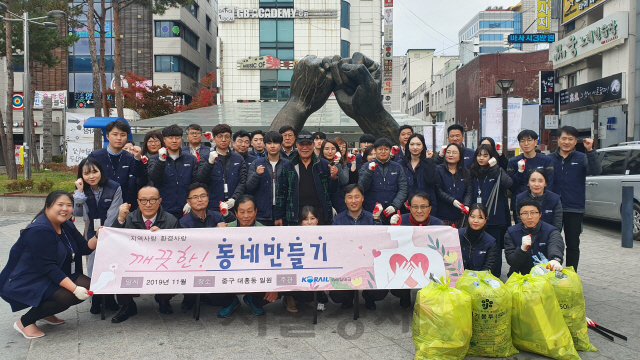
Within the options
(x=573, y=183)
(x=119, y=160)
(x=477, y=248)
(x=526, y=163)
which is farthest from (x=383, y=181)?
(x=119, y=160)

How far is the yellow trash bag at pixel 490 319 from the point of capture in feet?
11.9

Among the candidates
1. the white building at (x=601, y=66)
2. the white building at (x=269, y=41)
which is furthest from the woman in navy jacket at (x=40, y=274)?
the white building at (x=269, y=41)

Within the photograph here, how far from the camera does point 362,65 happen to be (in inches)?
336

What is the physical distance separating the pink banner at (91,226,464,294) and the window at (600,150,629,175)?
21.3ft

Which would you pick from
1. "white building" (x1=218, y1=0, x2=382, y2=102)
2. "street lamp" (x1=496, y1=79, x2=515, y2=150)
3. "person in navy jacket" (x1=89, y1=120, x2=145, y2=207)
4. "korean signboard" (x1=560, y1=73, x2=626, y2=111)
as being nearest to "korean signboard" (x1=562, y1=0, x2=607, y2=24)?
"korean signboard" (x1=560, y1=73, x2=626, y2=111)

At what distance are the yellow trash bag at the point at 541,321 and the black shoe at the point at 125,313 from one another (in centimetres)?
343

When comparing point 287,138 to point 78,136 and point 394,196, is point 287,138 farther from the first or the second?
point 78,136

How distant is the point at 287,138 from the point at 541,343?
3410mm

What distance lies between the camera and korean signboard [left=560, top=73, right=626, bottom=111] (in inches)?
736

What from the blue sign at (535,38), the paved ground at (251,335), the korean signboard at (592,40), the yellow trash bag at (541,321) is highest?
the blue sign at (535,38)

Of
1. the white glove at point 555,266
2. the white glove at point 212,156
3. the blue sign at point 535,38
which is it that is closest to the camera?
the white glove at point 555,266

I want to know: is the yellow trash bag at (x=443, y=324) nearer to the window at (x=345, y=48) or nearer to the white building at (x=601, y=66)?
the white building at (x=601, y=66)

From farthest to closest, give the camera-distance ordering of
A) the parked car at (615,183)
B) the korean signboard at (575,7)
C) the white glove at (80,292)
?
the korean signboard at (575,7), the parked car at (615,183), the white glove at (80,292)

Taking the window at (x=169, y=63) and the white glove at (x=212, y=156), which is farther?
the window at (x=169, y=63)
